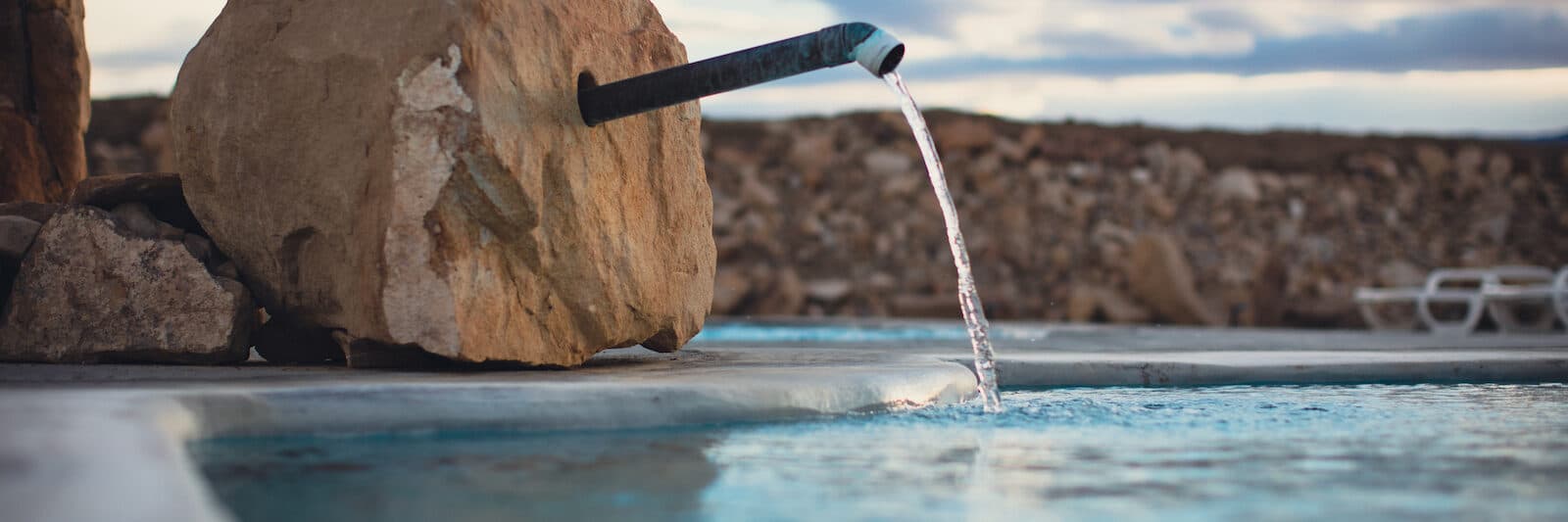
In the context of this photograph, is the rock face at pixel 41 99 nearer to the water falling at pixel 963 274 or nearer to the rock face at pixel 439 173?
the rock face at pixel 439 173

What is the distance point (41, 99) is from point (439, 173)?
3143 millimetres

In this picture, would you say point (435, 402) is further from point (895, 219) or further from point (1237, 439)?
point (895, 219)

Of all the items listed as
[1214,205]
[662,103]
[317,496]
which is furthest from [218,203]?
[1214,205]

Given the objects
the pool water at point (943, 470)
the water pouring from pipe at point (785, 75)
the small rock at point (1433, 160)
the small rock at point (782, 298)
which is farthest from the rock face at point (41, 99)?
the small rock at point (1433, 160)

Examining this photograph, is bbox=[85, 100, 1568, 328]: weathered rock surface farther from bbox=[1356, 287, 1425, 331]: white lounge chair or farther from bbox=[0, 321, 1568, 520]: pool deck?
bbox=[0, 321, 1568, 520]: pool deck

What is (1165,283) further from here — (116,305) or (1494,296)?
(116,305)

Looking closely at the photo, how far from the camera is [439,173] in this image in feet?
11.8

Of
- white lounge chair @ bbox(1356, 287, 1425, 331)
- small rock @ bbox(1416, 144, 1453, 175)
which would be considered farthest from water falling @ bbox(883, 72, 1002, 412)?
small rock @ bbox(1416, 144, 1453, 175)

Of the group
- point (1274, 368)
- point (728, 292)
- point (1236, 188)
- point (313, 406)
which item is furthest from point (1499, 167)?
point (313, 406)

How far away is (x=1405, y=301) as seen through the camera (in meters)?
15.0

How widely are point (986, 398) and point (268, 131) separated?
241cm

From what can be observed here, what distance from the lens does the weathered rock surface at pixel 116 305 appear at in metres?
4.02

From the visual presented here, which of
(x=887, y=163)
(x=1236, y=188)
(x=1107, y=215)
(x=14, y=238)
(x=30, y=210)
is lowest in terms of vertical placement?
(x=14, y=238)

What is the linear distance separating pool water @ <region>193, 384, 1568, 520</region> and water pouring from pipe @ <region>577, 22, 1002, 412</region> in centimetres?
74
